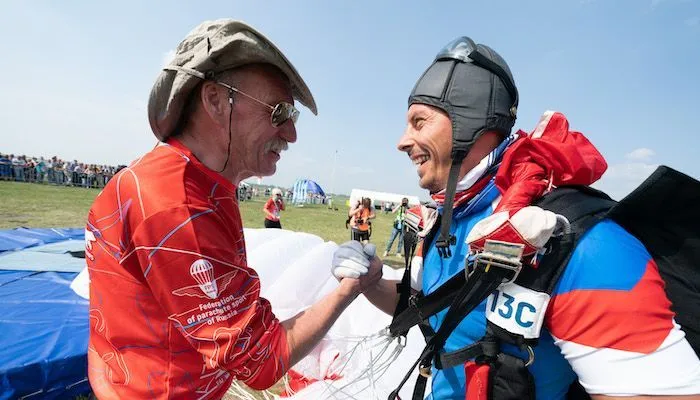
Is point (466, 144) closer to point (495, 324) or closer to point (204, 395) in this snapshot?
point (495, 324)

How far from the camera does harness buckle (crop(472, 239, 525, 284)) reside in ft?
4.37

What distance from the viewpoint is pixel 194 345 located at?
57.7 inches

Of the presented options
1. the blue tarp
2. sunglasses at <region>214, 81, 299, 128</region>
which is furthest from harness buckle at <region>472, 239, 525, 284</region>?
the blue tarp

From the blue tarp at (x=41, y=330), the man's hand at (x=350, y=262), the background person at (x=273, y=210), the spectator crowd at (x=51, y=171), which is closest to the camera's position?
the man's hand at (x=350, y=262)

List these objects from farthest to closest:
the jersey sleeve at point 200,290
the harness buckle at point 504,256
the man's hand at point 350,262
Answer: the man's hand at point 350,262
the jersey sleeve at point 200,290
the harness buckle at point 504,256

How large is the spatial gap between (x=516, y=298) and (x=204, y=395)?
5.19 ft

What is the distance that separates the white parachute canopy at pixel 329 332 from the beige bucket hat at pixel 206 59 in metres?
1.93

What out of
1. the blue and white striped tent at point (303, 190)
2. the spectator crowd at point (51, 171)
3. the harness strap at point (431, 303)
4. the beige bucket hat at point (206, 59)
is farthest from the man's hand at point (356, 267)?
the blue and white striped tent at point (303, 190)

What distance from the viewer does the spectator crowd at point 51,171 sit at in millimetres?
26969

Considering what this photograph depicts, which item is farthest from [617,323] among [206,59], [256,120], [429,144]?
[206,59]

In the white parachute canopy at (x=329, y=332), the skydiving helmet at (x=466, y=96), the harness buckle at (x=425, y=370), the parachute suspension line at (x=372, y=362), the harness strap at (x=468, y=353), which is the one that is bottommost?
the white parachute canopy at (x=329, y=332)

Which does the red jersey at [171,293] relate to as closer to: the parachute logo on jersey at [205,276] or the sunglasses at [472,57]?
the parachute logo on jersey at [205,276]

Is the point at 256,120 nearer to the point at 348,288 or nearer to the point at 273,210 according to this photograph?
the point at 348,288

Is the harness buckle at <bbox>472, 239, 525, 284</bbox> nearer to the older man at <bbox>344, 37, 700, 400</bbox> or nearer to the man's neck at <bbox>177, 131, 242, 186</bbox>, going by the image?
the older man at <bbox>344, 37, 700, 400</bbox>
